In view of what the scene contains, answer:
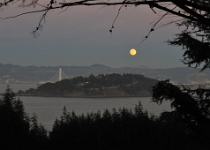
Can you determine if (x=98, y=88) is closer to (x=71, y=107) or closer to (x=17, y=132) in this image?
(x=71, y=107)

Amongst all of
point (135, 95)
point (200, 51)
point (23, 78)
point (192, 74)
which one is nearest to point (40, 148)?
point (200, 51)

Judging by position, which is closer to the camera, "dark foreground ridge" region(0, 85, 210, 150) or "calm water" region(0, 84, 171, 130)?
"dark foreground ridge" region(0, 85, 210, 150)

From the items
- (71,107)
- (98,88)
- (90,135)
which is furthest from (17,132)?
(98,88)

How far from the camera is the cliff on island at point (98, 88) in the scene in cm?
5578

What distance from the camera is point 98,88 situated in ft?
194


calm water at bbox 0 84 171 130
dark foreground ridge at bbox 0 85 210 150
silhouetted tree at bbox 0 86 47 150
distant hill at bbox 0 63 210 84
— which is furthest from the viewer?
distant hill at bbox 0 63 210 84

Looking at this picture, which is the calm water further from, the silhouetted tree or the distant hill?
the distant hill

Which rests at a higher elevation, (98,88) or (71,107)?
(98,88)

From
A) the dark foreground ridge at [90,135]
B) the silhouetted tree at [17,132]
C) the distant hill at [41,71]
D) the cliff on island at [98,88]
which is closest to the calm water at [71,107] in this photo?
the cliff on island at [98,88]

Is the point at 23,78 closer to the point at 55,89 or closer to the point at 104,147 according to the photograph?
the point at 55,89

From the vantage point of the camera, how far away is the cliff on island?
55.8 meters

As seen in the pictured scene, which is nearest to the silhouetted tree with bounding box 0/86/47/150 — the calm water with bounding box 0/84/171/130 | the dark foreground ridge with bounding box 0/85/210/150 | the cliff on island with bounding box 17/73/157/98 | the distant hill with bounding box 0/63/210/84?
the dark foreground ridge with bounding box 0/85/210/150

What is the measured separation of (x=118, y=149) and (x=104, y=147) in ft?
1.41

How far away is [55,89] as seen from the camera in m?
57.3
